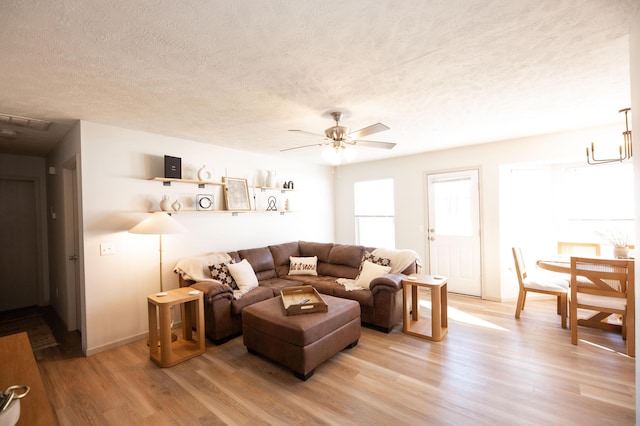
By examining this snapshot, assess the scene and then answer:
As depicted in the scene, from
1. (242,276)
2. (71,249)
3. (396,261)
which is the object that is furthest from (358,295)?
(71,249)

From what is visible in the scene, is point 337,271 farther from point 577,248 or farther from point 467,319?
point 577,248

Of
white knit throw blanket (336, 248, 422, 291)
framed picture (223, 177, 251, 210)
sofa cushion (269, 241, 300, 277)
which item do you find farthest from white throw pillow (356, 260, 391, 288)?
framed picture (223, 177, 251, 210)

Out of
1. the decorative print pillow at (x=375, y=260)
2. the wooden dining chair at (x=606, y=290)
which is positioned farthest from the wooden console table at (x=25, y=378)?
the wooden dining chair at (x=606, y=290)

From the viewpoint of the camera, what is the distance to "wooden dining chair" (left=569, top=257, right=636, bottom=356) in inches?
104

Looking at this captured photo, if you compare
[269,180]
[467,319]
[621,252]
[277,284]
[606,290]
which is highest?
[269,180]

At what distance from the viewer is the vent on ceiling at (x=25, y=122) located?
274 centimetres

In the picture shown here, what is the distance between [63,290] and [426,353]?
4711mm

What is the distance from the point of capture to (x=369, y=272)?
3.70 m

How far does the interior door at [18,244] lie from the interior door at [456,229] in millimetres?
6652

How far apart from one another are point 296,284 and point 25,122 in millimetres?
3560

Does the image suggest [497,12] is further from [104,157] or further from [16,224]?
[16,224]

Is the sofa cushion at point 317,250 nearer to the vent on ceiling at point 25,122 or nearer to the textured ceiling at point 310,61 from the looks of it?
the textured ceiling at point 310,61

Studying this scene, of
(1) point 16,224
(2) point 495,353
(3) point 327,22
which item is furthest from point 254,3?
(1) point 16,224

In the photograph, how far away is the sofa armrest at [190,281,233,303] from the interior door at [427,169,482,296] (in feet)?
11.5
